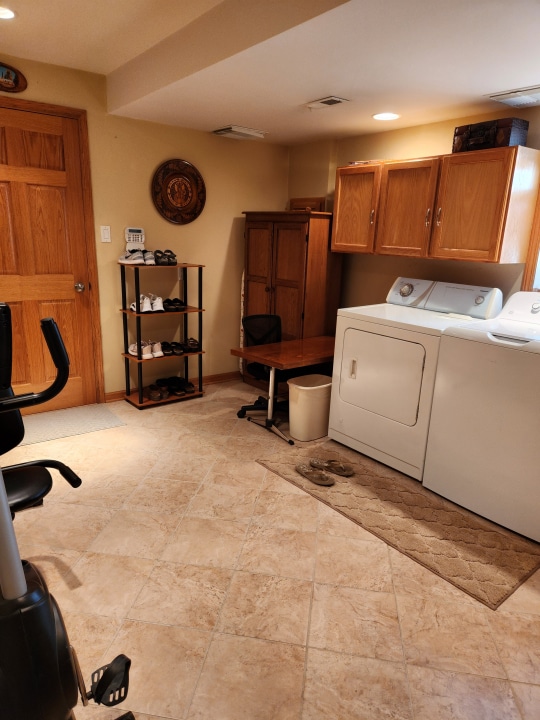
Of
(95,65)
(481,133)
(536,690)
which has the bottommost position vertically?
(536,690)

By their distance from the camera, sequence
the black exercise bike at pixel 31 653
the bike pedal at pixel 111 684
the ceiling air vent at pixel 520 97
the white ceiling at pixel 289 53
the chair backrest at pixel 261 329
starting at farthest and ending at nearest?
1. the chair backrest at pixel 261 329
2. the ceiling air vent at pixel 520 97
3. the white ceiling at pixel 289 53
4. the bike pedal at pixel 111 684
5. the black exercise bike at pixel 31 653

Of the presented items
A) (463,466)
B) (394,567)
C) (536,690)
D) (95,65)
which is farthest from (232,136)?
(536,690)

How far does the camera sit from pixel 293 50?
219 cm

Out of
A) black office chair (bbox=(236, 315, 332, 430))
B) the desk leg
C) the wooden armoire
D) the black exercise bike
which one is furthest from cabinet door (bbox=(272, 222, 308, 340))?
the black exercise bike

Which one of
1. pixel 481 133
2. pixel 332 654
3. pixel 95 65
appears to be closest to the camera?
pixel 332 654

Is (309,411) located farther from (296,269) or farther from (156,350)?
(156,350)

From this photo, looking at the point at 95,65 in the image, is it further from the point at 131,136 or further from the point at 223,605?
the point at 223,605

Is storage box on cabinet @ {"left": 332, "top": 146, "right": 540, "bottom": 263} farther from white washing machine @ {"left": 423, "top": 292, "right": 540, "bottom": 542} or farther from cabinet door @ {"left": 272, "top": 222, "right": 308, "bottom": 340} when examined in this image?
cabinet door @ {"left": 272, "top": 222, "right": 308, "bottom": 340}

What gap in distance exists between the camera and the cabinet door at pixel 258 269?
4.37 m

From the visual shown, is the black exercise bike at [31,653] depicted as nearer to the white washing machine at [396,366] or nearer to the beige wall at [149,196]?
the white washing machine at [396,366]

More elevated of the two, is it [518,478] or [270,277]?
[270,277]

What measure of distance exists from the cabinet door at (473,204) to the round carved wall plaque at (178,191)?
218 centimetres

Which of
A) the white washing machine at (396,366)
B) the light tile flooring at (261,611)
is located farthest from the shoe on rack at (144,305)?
the white washing machine at (396,366)

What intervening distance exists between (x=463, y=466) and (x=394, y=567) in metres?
0.78
